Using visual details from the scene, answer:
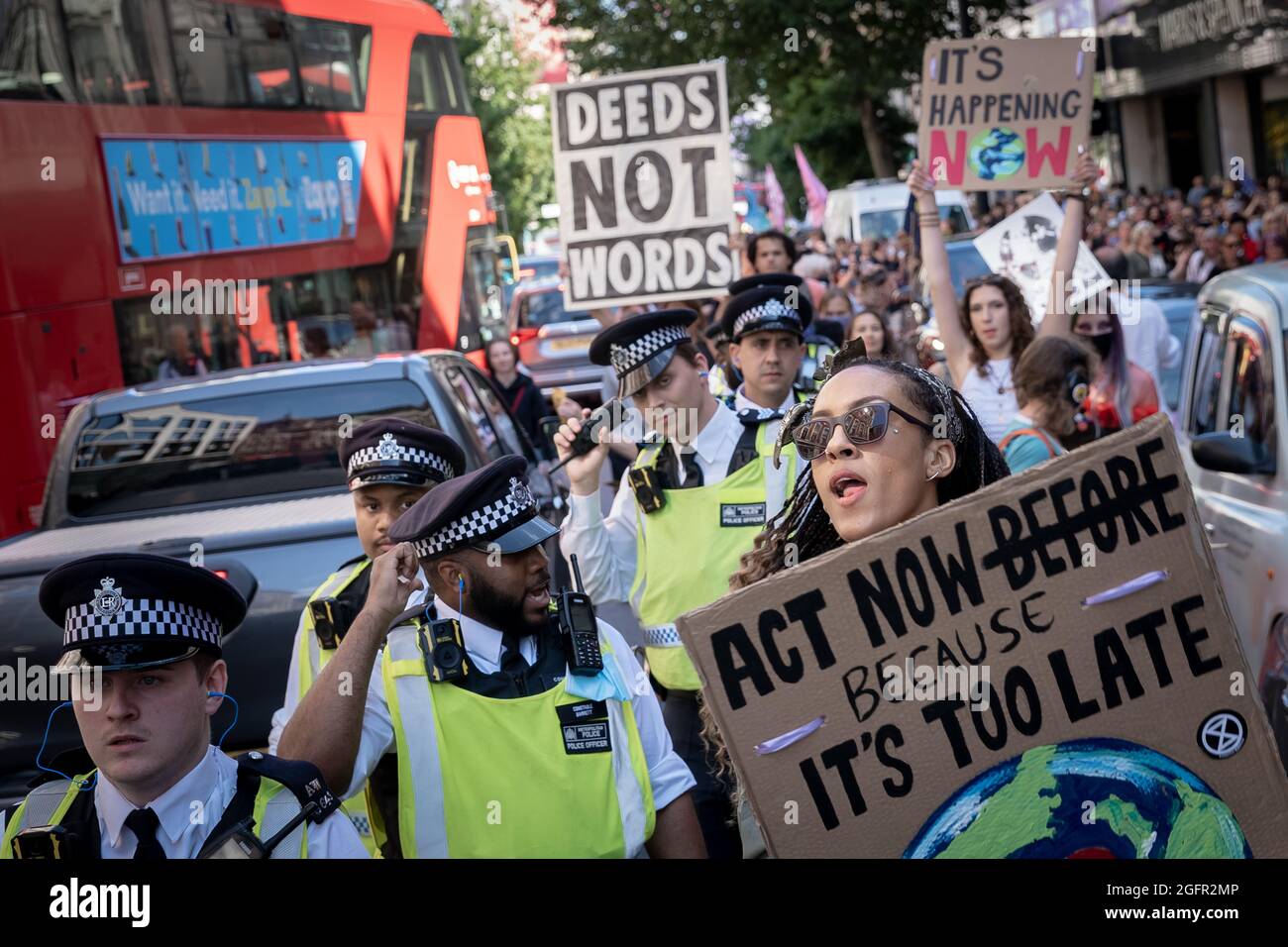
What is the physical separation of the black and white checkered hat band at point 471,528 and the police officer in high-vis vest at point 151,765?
2.05 feet

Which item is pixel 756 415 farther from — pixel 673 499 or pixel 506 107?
pixel 506 107

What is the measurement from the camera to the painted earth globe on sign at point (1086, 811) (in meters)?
2.33

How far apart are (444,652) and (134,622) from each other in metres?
0.64

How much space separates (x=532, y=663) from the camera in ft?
10.8

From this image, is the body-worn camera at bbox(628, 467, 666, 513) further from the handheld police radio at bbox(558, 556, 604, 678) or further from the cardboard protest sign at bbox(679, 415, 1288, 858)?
the cardboard protest sign at bbox(679, 415, 1288, 858)

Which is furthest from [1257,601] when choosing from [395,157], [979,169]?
[395,157]

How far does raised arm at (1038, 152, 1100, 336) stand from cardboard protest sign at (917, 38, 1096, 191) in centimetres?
32

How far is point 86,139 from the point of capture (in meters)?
11.8

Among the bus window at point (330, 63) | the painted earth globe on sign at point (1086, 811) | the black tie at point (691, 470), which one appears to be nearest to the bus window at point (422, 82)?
the bus window at point (330, 63)

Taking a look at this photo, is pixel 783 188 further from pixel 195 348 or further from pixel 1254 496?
pixel 1254 496

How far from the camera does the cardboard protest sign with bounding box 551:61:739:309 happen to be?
7469 mm

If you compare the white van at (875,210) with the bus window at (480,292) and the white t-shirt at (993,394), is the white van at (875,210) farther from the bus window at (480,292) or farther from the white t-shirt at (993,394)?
the white t-shirt at (993,394)

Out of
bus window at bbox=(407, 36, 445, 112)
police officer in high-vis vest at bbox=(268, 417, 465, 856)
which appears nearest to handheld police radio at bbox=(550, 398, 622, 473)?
police officer in high-vis vest at bbox=(268, 417, 465, 856)
